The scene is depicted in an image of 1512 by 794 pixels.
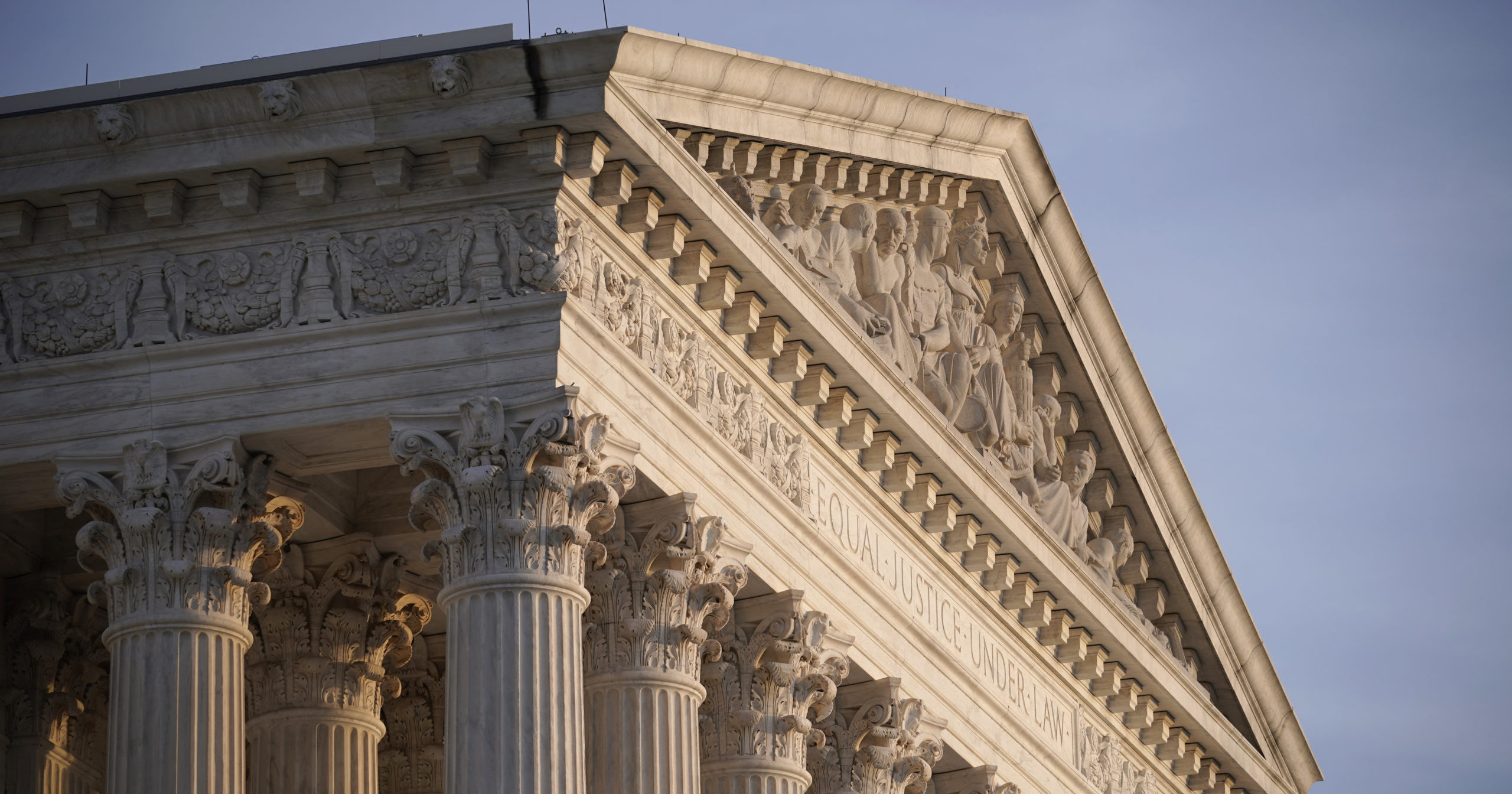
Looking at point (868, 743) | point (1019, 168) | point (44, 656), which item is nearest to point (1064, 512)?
point (1019, 168)

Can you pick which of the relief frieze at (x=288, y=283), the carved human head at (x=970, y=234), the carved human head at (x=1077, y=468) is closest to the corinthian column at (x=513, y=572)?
the relief frieze at (x=288, y=283)

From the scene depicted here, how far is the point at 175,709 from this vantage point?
77.2 feet

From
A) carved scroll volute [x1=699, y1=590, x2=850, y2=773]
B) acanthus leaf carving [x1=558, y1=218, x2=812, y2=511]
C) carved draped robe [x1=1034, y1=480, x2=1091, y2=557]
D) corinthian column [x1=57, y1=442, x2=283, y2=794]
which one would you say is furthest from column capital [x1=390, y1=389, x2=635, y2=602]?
carved draped robe [x1=1034, y1=480, x2=1091, y2=557]

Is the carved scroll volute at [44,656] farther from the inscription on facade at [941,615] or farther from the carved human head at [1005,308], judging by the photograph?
the carved human head at [1005,308]

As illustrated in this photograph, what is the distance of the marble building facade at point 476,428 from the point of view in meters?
23.8

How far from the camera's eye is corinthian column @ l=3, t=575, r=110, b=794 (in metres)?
28.0

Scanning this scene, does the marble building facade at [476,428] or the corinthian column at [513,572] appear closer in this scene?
the corinthian column at [513,572]

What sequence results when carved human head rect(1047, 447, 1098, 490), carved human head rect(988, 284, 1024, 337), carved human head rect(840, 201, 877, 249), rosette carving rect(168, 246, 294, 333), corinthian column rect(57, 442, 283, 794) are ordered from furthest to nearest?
carved human head rect(1047, 447, 1098, 490) < carved human head rect(988, 284, 1024, 337) < carved human head rect(840, 201, 877, 249) < rosette carving rect(168, 246, 294, 333) < corinthian column rect(57, 442, 283, 794)

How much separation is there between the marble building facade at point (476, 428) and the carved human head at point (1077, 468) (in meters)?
5.29

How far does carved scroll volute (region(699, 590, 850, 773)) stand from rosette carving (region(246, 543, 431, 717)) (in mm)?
3467

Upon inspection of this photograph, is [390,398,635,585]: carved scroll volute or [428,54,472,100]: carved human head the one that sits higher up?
[428,54,472,100]: carved human head

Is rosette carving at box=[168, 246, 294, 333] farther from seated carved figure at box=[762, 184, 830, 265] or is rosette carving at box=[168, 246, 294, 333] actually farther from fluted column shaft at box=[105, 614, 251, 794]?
seated carved figure at box=[762, 184, 830, 265]

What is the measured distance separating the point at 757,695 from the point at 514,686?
587 centimetres

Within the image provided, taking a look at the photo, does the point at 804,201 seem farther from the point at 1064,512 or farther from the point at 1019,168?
the point at 1064,512
